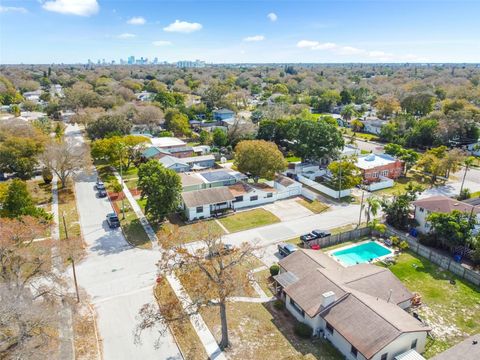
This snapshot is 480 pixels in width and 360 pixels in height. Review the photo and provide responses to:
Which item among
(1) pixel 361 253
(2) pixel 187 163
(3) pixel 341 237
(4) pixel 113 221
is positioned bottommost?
(1) pixel 361 253

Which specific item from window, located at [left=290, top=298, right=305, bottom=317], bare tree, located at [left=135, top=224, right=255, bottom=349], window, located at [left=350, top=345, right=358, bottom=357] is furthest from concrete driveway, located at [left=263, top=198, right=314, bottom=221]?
window, located at [left=350, top=345, right=358, bottom=357]

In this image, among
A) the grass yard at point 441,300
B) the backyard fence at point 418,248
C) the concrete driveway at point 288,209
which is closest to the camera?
the grass yard at point 441,300

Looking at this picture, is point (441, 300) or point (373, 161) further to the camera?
point (373, 161)

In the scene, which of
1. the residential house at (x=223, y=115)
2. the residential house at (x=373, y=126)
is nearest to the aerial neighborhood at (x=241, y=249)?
the residential house at (x=373, y=126)

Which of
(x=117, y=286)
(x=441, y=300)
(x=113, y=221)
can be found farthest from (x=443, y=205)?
(x=113, y=221)

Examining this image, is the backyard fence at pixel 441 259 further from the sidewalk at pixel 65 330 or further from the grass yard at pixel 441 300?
the sidewalk at pixel 65 330

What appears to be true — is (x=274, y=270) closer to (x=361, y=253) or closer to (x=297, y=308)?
(x=297, y=308)
